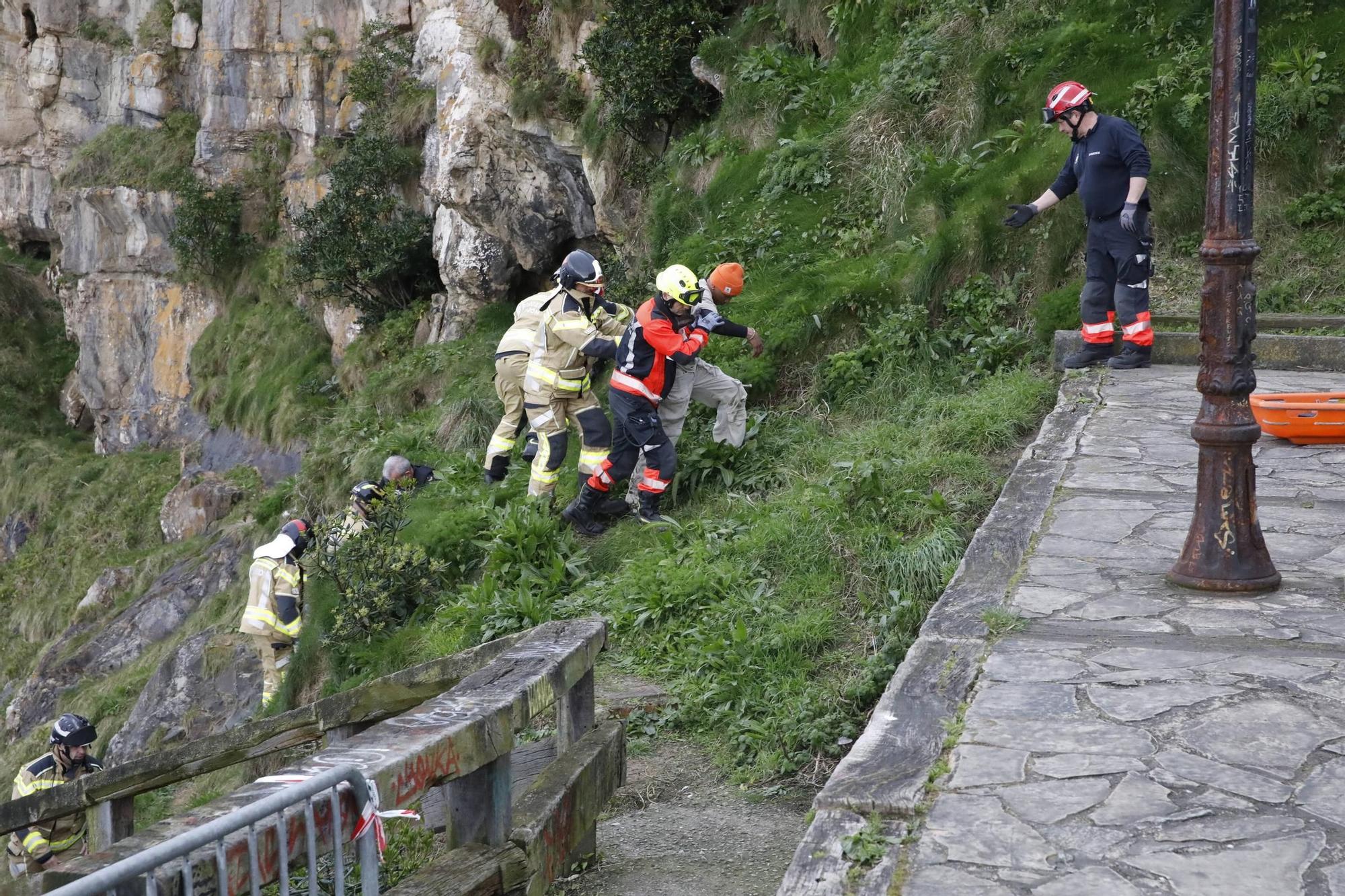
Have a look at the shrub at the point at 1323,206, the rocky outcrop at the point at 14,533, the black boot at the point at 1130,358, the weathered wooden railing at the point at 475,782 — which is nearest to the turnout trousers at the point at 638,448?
the black boot at the point at 1130,358

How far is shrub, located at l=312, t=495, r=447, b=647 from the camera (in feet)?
28.8

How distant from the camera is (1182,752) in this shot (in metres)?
3.61

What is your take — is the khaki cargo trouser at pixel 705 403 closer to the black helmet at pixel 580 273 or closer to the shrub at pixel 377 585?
the black helmet at pixel 580 273

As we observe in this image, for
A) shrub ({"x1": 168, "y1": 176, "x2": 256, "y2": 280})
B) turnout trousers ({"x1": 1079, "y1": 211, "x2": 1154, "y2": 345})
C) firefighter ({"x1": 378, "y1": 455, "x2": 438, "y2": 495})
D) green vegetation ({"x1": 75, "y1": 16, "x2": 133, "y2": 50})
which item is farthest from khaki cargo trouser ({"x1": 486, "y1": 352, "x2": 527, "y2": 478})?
green vegetation ({"x1": 75, "y1": 16, "x2": 133, "y2": 50})

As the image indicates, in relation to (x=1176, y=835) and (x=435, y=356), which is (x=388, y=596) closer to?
(x=1176, y=835)

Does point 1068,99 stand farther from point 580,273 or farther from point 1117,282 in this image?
point 580,273

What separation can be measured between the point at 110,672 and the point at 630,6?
457 inches

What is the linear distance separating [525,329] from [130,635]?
10880 mm

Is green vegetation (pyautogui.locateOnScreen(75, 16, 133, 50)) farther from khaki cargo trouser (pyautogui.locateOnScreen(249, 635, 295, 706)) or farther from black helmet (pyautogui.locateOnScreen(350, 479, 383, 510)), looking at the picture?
black helmet (pyautogui.locateOnScreen(350, 479, 383, 510))

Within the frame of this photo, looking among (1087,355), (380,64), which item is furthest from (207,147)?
(1087,355)

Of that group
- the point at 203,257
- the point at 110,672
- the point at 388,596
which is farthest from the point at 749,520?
the point at 203,257

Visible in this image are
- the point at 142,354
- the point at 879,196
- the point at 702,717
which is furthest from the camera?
the point at 142,354

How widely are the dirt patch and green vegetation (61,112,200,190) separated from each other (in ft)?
81.1

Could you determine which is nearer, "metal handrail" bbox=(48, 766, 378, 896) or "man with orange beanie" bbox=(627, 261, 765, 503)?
"metal handrail" bbox=(48, 766, 378, 896)
